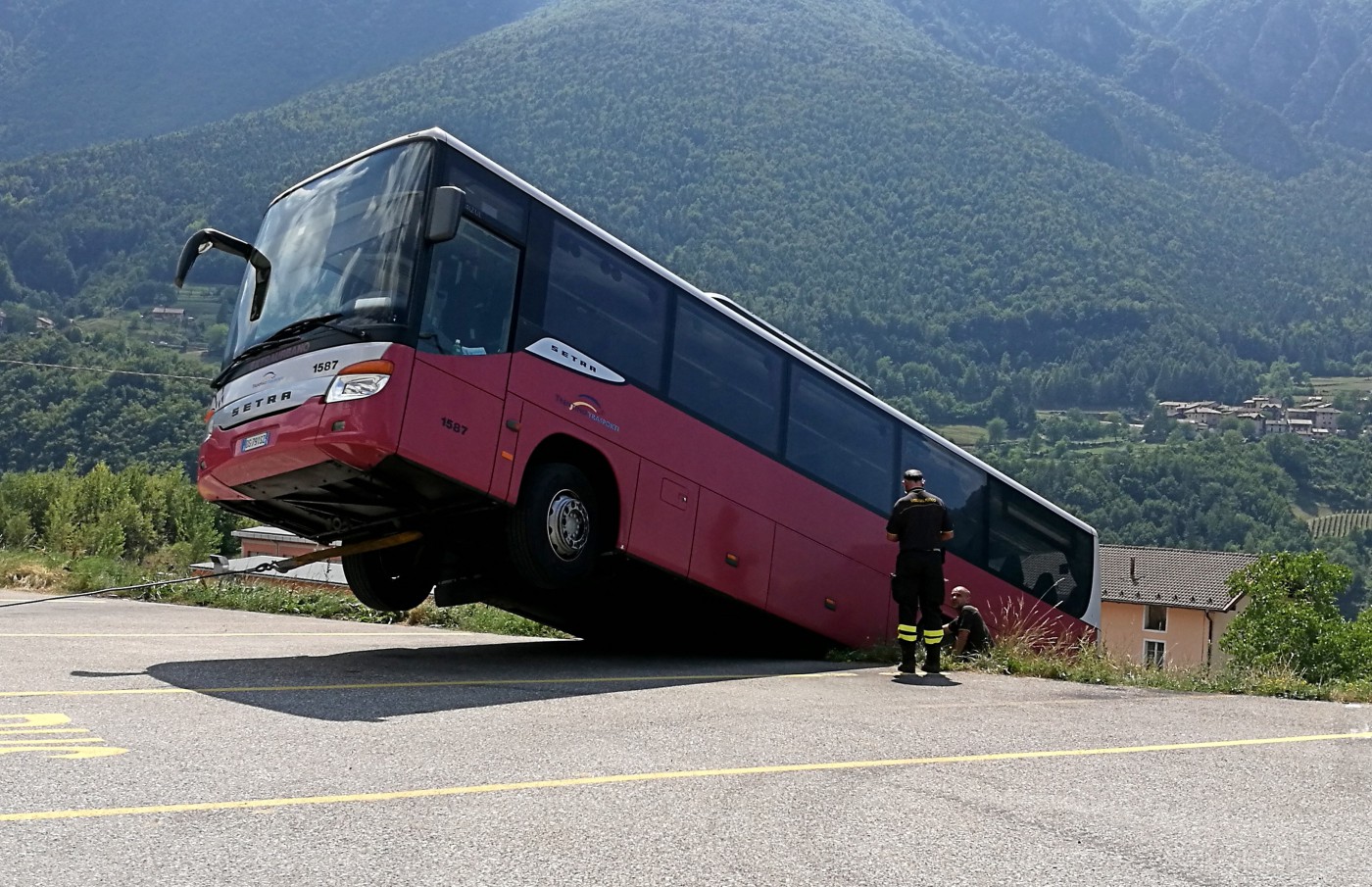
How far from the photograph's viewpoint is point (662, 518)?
401 inches

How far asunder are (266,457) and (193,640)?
9.17 feet

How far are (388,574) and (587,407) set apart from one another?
7.77ft

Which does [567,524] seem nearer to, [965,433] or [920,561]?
[920,561]

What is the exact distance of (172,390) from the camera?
4178 inches

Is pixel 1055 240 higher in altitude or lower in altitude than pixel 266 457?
higher

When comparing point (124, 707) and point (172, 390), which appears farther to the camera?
point (172, 390)

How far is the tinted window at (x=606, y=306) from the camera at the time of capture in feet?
30.8

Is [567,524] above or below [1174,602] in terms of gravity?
below

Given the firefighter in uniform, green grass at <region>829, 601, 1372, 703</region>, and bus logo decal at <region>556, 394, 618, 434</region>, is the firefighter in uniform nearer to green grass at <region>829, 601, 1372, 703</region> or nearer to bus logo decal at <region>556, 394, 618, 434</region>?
green grass at <region>829, 601, 1372, 703</region>

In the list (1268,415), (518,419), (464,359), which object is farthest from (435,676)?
(1268,415)

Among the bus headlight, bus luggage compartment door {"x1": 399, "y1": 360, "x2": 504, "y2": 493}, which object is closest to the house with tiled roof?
bus luggage compartment door {"x1": 399, "y1": 360, "x2": 504, "y2": 493}

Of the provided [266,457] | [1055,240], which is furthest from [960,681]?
[1055,240]

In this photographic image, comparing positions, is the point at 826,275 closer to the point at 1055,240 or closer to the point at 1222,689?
the point at 1055,240

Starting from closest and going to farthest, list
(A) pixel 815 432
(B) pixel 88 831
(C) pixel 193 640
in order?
1. (B) pixel 88 831
2. (C) pixel 193 640
3. (A) pixel 815 432
